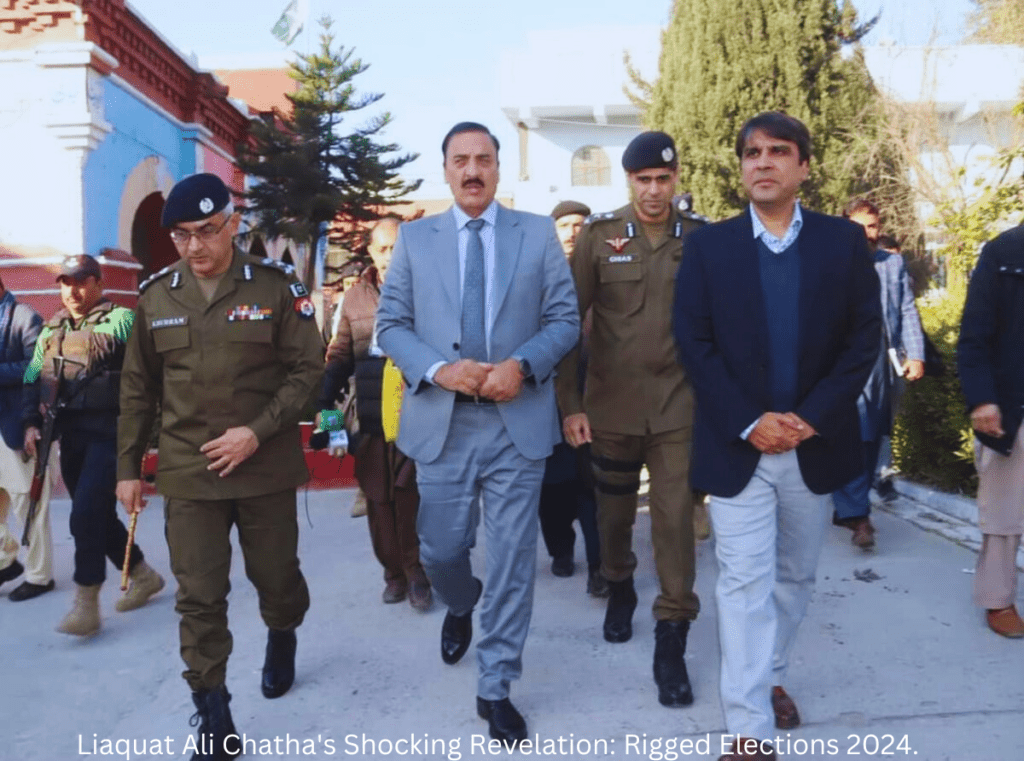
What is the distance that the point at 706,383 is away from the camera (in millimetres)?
3295

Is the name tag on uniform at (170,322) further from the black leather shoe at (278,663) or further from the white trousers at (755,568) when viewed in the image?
the white trousers at (755,568)

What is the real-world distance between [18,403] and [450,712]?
3435mm

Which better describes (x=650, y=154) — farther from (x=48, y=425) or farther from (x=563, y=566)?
(x=48, y=425)

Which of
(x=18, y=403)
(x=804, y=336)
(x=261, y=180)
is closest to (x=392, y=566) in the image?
(x=18, y=403)

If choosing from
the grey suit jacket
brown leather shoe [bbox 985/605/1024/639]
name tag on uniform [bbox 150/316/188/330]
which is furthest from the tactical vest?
brown leather shoe [bbox 985/605/1024/639]

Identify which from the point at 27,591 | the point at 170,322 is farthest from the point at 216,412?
the point at 27,591

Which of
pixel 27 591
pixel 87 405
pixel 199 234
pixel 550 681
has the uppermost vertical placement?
pixel 199 234

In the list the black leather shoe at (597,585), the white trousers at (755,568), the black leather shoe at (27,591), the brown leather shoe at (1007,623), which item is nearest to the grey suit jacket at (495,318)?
the white trousers at (755,568)

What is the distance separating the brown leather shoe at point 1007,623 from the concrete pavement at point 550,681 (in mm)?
46

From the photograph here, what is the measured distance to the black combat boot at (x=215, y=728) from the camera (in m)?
3.36

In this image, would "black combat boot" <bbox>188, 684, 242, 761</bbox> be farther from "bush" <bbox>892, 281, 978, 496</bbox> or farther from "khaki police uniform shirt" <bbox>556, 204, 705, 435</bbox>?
"bush" <bbox>892, 281, 978, 496</bbox>

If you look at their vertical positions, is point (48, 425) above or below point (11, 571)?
above

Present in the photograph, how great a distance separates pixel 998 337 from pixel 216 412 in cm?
331

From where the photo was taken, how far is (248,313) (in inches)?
145
